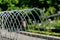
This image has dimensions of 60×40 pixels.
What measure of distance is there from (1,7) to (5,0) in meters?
0.80

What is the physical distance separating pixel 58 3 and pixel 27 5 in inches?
136

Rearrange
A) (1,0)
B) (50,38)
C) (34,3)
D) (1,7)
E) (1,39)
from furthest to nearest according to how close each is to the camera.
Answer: (34,3) < (1,7) < (1,0) < (50,38) < (1,39)

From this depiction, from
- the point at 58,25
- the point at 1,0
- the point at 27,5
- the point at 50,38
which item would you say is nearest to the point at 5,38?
the point at 50,38

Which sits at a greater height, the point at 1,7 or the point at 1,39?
the point at 1,7

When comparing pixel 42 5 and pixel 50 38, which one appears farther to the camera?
pixel 42 5

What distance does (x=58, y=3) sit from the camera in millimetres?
20547

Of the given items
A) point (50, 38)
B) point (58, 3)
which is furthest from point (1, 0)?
point (58, 3)

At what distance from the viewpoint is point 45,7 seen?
20328 mm

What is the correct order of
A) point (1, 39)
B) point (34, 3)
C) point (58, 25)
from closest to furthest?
point (1, 39), point (58, 25), point (34, 3)

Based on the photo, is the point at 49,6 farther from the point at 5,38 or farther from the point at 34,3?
the point at 5,38

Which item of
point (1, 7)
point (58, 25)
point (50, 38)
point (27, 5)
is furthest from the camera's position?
point (27, 5)

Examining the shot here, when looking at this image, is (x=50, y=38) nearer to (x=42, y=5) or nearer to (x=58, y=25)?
(x=58, y=25)

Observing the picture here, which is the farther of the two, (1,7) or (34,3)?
(34,3)

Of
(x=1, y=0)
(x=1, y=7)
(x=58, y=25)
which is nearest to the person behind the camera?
(x=1, y=0)
